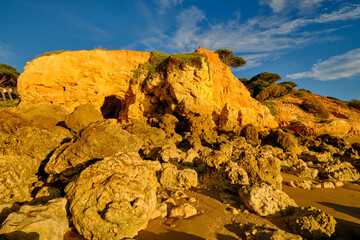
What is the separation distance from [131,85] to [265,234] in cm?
1709

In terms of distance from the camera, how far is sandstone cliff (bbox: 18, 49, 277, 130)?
51.0 ft

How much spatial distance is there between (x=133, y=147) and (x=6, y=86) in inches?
1391

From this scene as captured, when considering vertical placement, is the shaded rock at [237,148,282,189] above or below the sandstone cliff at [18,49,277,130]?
below

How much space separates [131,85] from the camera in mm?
18250

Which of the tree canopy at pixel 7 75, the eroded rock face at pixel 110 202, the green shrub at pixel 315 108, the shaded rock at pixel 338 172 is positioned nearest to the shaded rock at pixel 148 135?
the eroded rock face at pixel 110 202

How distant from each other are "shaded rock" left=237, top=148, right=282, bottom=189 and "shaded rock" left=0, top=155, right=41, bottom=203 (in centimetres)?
671

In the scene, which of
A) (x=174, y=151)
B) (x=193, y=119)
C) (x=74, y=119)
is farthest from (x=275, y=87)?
(x=74, y=119)

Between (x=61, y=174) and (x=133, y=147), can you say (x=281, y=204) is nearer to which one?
(x=133, y=147)

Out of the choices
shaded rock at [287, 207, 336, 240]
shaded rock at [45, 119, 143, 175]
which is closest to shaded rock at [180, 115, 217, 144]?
shaded rock at [45, 119, 143, 175]

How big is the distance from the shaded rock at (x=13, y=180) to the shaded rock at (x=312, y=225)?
6858mm

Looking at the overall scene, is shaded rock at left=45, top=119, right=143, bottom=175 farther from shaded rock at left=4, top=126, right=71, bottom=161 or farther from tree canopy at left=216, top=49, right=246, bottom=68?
tree canopy at left=216, top=49, right=246, bottom=68

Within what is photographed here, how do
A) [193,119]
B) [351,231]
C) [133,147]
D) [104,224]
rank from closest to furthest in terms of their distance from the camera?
[104,224] < [351,231] < [133,147] < [193,119]

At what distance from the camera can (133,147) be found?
7.01 m

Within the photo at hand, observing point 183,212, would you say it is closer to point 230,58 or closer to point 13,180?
point 13,180
